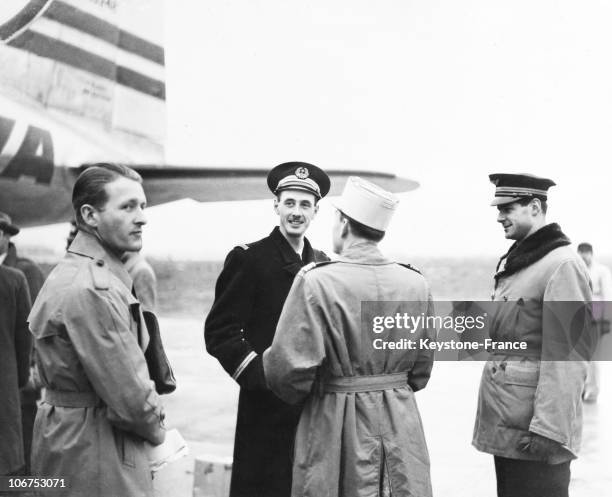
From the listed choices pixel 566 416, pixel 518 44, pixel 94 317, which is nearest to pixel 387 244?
pixel 518 44

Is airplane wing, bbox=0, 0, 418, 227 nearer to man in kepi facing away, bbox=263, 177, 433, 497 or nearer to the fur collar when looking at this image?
the fur collar

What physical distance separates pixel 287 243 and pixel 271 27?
204 centimetres

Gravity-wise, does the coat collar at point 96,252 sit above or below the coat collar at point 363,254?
below

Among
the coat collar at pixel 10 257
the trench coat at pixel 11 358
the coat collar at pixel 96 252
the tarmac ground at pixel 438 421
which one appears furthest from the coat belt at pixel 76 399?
the coat collar at pixel 10 257

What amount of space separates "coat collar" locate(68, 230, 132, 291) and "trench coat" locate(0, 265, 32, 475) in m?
1.51

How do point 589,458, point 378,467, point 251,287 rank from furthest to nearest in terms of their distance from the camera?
point 589,458 → point 251,287 → point 378,467

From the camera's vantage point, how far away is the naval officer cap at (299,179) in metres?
2.39

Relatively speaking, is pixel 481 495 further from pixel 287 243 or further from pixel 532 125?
pixel 532 125

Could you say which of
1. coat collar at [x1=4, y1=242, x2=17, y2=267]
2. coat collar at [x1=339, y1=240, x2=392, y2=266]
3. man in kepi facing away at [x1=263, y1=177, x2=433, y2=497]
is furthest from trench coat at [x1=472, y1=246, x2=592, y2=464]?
coat collar at [x1=4, y1=242, x2=17, y2=267]

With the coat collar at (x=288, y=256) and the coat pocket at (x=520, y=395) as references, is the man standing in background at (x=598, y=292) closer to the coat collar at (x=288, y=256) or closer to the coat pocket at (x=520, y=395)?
the coat pocket at (x=520, y=395)

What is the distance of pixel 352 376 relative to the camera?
175 centimetres

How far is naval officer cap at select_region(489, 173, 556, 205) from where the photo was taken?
87.1 inches

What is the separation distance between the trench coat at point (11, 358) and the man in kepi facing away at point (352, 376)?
174cm

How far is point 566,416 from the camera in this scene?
1955 millimetres
